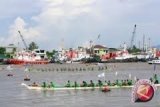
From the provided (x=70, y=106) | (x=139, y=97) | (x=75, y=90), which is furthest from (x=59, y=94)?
(x=139, y=97)

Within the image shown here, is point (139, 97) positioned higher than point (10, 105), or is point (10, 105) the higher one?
point (139, 97)

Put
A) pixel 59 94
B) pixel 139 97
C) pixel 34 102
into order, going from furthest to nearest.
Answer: pixel 59 94
pixel 34 102
pixel 139 97

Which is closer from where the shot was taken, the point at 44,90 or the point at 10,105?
the point at 10,105

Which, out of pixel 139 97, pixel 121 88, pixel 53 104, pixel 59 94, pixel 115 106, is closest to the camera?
pixel 139 97

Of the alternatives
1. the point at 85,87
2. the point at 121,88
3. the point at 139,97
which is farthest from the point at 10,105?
the point at 139,97

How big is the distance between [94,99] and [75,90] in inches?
398

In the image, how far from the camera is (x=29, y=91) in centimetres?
7081

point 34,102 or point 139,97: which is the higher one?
point 139,97

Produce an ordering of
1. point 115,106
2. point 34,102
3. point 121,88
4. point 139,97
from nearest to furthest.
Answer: point 139,97 → point 115,106 → point 34,102 → point 121,88

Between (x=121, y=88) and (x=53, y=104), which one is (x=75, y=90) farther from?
(x=53, y=104)

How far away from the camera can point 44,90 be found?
2675 inches

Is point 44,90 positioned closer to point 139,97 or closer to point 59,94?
point 59,94

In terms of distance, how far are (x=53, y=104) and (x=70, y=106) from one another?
311cm

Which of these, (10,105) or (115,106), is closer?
(115,106)
